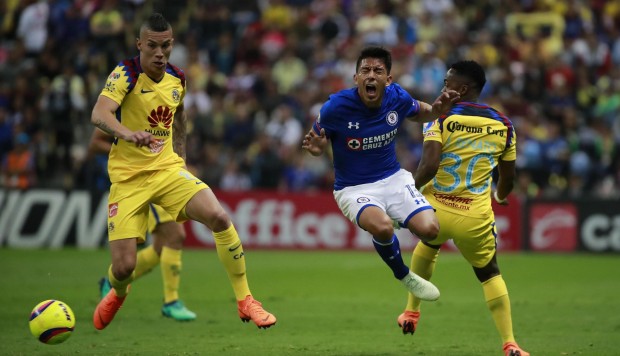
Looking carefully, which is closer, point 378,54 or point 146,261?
point 378,54

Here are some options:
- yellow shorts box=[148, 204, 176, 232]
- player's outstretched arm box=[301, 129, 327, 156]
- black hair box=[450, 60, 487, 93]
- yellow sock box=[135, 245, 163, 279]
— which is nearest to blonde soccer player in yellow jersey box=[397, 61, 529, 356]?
black hair box=[450, 60, 487, 93]

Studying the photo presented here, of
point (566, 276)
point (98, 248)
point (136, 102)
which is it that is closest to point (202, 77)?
point (98, 248)

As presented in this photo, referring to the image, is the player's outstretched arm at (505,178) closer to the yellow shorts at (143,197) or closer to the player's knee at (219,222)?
the player's knee at (219,222)

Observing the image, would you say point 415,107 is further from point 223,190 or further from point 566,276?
point 223,190

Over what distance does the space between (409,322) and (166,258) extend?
3.48 metres

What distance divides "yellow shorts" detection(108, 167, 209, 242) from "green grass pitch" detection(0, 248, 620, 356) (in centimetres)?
117

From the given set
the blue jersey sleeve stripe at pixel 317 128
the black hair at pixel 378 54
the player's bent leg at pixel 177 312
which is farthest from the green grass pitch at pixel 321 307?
the black hair at pixel 378 54

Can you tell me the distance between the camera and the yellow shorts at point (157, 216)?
11.7 meters

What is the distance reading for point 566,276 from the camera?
55.4 feet

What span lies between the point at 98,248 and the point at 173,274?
31.4 feet

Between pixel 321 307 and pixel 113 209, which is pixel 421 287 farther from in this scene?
pixel 321 307

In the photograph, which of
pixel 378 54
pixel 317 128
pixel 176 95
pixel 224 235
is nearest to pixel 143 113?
pixel 176 95

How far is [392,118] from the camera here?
9.64 meters

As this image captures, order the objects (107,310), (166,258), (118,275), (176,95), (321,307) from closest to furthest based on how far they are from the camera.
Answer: (118,275), (176,95), (107,310), (166,258), (321,307)
